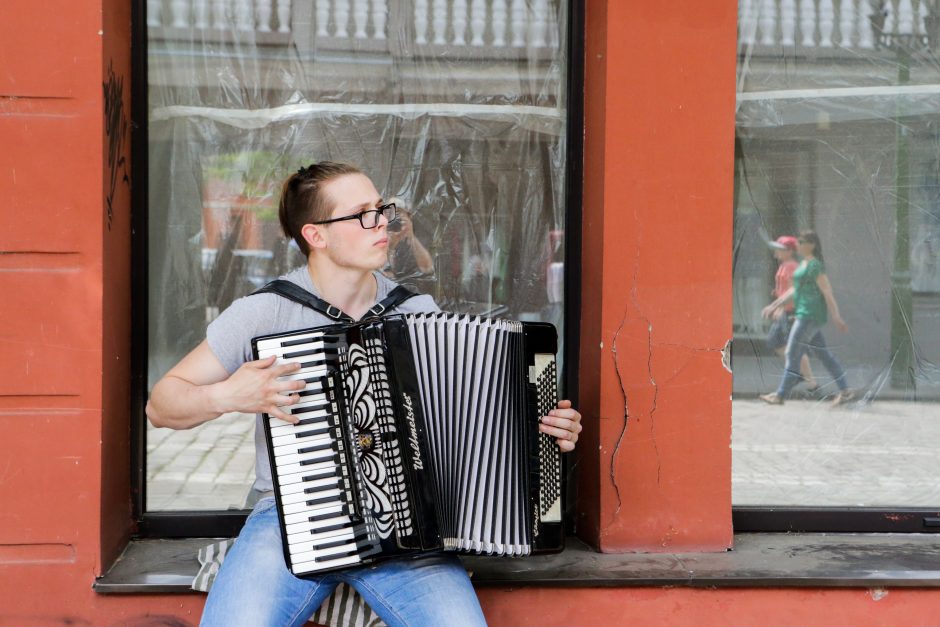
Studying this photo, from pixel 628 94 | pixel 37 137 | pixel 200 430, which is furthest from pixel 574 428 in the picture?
pixel 37 137

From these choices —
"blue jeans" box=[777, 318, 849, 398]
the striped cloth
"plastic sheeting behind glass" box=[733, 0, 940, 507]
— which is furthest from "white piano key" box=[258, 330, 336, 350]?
"blue jeans" box=[777, 318, 849, 398]

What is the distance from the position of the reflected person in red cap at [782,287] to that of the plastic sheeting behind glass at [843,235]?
0.01m

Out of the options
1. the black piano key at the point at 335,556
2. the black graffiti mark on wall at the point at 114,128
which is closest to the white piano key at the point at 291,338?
the black piano key at the point at 335,556

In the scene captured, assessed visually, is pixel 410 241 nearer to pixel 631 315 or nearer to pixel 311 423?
pixel 631 315

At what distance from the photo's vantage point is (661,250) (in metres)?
2.88

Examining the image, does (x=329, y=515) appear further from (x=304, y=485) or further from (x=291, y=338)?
(x=291, y=338)

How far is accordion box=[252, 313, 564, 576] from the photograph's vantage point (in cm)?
209

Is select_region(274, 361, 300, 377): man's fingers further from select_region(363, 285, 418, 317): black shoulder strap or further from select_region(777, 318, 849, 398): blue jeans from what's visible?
select_region(777, 318, 849, 398): blue jeans

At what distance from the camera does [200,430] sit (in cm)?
320

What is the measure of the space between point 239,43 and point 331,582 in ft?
6.02

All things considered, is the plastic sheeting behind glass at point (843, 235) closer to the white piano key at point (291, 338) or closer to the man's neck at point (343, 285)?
the man's neck at point (343, 285)

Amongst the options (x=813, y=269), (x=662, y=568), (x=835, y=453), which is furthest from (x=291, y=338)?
(x=835, y=453)

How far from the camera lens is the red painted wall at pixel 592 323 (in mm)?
2662

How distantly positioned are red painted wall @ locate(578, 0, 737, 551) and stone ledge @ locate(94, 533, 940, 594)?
0.15 meters
